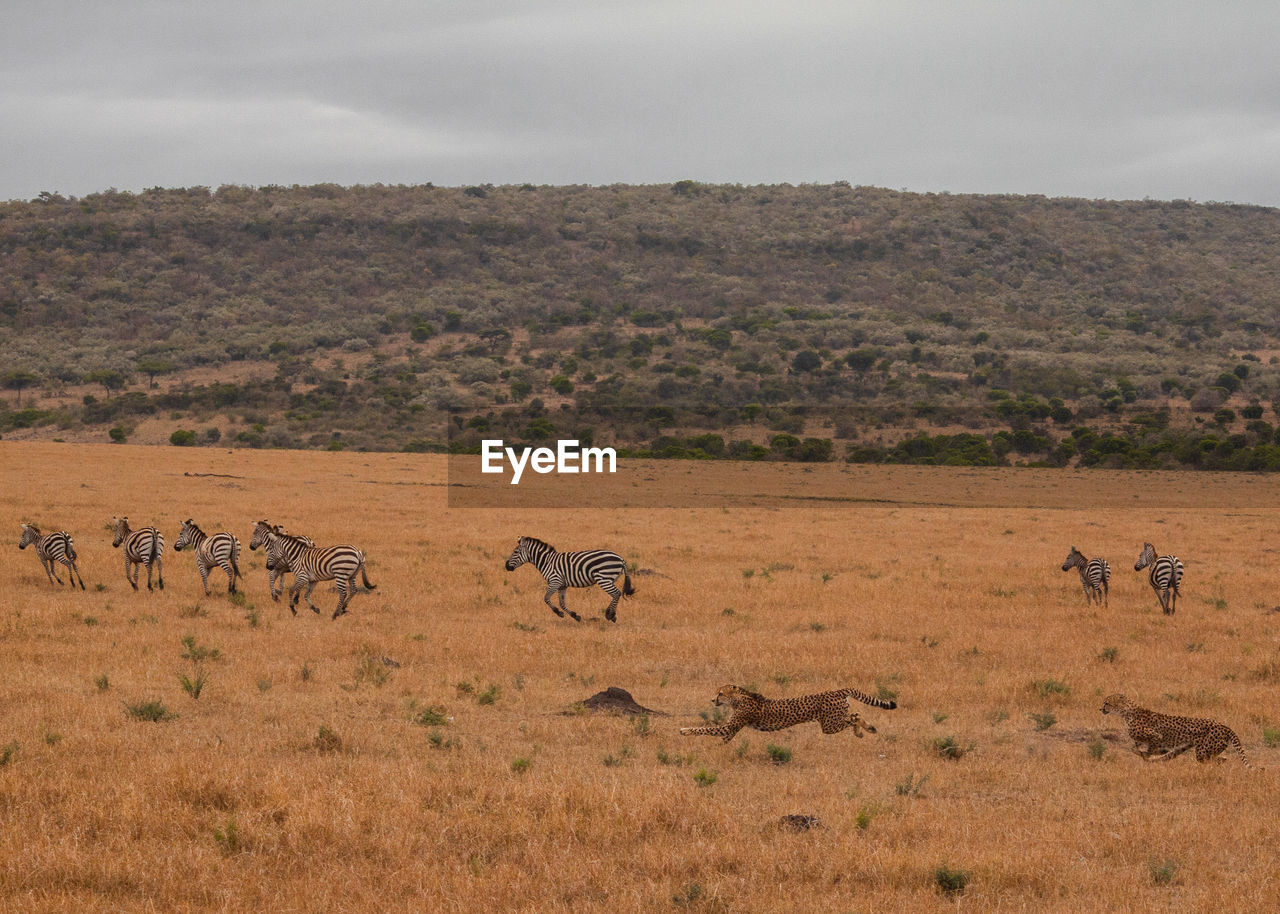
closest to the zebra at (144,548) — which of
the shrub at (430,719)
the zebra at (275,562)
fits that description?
the zebra at (275,562)

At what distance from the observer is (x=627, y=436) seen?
75562mm

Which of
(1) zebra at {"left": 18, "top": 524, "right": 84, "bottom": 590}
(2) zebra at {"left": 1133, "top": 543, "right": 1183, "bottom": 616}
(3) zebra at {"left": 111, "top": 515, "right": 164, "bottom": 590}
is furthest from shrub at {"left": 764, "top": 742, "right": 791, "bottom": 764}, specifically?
(1) zebra at {"left": 18, "top": 524, "right": 84, "bottom": 590}

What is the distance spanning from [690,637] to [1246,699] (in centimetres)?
776

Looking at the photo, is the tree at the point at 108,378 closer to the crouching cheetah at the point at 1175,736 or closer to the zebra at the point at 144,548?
the zebra at the point at 144,548

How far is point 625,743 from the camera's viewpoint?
11125 mm

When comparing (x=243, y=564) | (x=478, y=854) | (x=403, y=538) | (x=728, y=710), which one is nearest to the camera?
(x=478, y=854)

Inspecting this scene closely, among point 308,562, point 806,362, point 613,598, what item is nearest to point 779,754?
point 613,598

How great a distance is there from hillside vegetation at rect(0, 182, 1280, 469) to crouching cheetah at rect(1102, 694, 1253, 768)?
56.8m

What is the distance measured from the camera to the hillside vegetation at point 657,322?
76.8 metres

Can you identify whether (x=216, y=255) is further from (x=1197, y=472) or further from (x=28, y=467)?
(x=1197, y=472)

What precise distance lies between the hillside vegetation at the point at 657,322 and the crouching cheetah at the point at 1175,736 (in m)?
56.8

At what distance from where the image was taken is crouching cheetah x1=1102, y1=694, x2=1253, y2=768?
10.8 m

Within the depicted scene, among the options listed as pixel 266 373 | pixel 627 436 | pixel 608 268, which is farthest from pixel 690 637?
pixel 608 268

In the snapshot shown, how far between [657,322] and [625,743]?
113 meters
